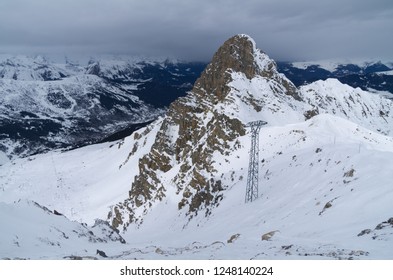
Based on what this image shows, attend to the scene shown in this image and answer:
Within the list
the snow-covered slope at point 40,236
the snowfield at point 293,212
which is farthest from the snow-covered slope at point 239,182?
the snow-covered slope at point 40,236

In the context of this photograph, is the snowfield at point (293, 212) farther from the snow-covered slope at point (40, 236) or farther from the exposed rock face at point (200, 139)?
the exposed rock face at point (200, 139)

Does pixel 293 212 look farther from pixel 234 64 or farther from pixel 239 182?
pixel 234 64

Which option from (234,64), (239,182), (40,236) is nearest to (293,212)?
(40,236)

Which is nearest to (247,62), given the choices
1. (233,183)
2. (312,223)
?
(233,183)

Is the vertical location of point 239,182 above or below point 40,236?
below

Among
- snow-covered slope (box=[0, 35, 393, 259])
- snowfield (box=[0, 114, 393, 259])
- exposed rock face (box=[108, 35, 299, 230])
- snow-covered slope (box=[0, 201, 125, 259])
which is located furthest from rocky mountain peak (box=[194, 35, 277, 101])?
snow-covered slope (box=[0, 201, 125, 259])

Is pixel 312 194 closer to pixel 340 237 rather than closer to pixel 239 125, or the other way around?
pixel 340 237

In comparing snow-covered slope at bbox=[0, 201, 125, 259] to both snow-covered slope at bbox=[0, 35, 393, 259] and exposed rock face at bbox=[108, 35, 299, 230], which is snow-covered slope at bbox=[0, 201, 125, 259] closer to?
snow-covered slope at bbox=[0, 35, 393, 259]

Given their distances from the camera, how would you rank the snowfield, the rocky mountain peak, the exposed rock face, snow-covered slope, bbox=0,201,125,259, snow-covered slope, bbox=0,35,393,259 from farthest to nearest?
the rocky mountain peak
the exposed rock face
snow-covered slope, bbox=0,201,125,259
snow-covered slope, bbox=0,35,393,259
the snowfield
